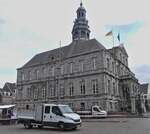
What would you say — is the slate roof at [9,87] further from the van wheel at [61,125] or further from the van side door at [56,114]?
the van wheel at [61,125]

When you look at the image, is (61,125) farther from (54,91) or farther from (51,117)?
(54,91)

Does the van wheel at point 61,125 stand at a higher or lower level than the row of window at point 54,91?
lower

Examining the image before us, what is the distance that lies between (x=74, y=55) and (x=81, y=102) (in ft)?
33.8

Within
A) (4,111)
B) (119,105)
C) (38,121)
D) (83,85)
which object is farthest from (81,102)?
(38,121)

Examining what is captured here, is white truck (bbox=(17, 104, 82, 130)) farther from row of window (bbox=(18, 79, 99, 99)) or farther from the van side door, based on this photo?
row of window (bbox=(18, 79, 99, 99))

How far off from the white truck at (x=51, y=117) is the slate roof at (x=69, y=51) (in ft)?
89.3

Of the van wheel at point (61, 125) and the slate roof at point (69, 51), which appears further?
the slate roof at point (69, 51)

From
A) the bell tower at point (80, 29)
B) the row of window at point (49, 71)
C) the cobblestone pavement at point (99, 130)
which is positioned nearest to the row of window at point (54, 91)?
the row of window at point (49, 71)

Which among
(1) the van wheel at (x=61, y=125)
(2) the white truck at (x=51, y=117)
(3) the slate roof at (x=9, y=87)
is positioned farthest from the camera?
(3) the slate roof at (x=9, y=87)

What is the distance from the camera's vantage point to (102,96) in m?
42.0

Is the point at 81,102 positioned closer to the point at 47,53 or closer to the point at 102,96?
the point at 102,96

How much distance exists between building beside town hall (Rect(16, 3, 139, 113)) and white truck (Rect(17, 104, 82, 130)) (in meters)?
22.7

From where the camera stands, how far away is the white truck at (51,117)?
58.5 feet

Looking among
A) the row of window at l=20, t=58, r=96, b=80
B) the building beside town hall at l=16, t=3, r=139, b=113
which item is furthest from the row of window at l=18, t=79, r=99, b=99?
the row of window at l=20, t=58, r=96, b=80
